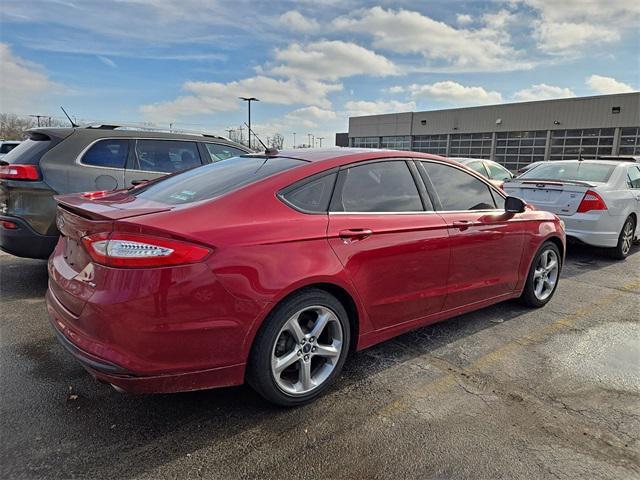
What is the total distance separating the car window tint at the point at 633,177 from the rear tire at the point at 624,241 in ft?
1.96

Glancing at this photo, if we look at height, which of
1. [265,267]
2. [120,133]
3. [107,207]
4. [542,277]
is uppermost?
[120,133]

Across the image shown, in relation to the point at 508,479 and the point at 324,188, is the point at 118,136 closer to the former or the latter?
the point at 324,188

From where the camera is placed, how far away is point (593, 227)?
641cm

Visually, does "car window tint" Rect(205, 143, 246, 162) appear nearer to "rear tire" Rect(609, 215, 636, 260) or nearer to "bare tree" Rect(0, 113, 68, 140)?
"rear tire" Rect(609, 215, 636, 260)

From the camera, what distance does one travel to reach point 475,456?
89.3 inches

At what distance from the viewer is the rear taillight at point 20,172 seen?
14.4 ft

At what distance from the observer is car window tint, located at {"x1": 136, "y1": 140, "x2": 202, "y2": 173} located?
528 cm

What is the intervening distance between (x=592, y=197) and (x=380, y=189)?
189 inches

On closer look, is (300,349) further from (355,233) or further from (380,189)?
(380,189)

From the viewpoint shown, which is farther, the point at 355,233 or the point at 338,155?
the point at 338,155

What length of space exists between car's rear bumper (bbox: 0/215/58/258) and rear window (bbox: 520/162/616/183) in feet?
22.9

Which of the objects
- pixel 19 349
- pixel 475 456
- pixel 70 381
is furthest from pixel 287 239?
pixel 19 349

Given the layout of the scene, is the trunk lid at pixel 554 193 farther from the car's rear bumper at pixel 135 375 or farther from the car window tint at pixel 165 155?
the car's rear bumper at pixel 135 375

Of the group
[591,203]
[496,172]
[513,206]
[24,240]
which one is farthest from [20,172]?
[496,172]
